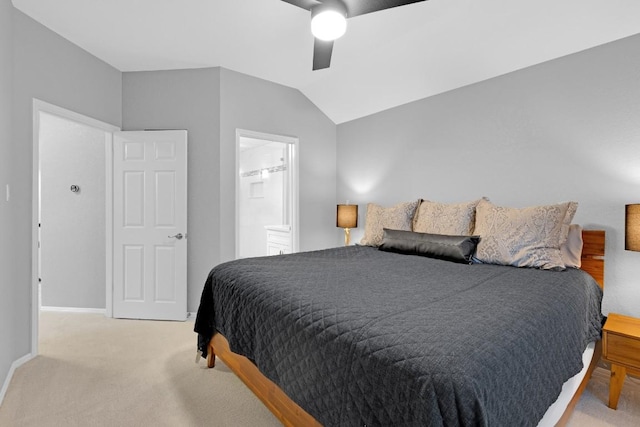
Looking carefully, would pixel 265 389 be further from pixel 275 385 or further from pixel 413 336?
pixel 413 336

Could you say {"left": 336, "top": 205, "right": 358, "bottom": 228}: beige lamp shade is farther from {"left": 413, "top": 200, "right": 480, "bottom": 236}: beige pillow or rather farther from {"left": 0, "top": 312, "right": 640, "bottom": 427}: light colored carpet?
{"left": 0, "top": 312, "right": 640, "bottom": 427}: light colored carpet

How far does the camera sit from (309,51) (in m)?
3.15

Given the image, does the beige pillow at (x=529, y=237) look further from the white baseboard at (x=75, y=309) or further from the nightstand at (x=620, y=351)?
the white baseboard at (x=75, y=309)

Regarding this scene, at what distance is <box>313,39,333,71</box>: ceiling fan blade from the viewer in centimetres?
234

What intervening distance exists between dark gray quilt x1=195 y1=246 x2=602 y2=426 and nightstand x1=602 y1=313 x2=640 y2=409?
0.10 meters

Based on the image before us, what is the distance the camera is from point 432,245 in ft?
8.54

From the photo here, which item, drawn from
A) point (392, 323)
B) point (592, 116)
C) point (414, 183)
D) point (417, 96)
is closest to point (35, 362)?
point (392, 323)

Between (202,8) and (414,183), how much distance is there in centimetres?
253

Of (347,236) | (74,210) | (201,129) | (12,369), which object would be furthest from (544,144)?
(74,210)

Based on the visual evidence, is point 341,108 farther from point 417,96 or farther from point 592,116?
point 592,116

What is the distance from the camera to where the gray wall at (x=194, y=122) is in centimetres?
350

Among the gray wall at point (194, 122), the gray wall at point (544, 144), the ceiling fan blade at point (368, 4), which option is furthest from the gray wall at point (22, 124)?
the gray wall at point (544, 144)

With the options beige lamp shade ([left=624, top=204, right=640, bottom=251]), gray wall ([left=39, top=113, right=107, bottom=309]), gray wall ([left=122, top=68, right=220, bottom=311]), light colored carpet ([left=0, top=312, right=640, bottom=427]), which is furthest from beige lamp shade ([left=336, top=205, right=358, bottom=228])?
gray wall ([left=39, top=113, right=107, bottom=309])

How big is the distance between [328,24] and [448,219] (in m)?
1.77
